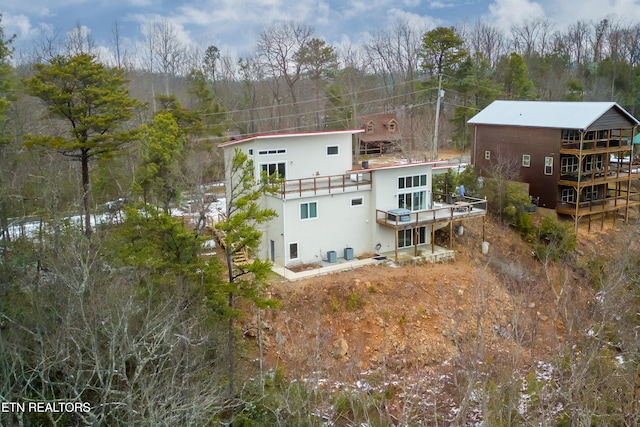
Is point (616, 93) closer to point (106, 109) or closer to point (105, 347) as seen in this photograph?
point (106, 109)

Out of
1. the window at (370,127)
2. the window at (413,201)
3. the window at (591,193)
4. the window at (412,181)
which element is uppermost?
the window at (370,127)

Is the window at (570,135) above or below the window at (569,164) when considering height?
above

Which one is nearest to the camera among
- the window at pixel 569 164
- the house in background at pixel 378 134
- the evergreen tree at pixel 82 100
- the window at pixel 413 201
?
the evergreen tree at pixel 82 100

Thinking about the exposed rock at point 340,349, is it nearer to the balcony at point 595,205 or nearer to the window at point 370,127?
the balcony at point 595,205

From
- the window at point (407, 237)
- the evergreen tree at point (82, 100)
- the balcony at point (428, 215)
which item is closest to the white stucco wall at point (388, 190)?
the window at point (407, 237)

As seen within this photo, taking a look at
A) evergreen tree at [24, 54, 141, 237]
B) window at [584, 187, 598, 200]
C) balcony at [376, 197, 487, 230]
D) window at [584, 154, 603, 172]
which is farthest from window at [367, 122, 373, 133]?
evergreen tree at [24, 54, 141, 237]

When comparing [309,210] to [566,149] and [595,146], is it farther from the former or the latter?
[595,146]

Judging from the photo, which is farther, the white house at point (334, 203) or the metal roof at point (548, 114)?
the metal roof at point (548, 114)
